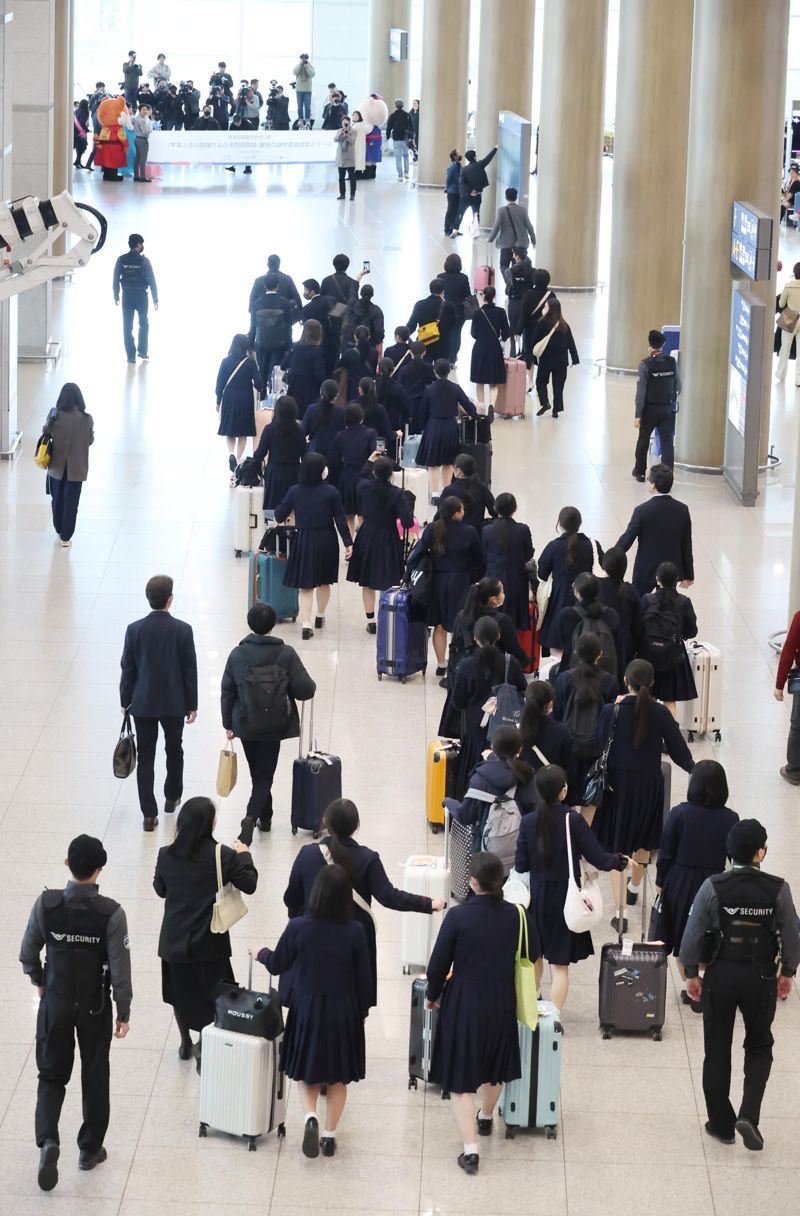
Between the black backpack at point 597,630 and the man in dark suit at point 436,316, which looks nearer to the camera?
the black backpack at point 597,630

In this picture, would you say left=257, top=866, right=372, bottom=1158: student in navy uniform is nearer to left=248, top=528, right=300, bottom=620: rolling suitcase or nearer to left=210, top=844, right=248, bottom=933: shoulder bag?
left=210, top=844, right=248, bottom=933: shoulder bag

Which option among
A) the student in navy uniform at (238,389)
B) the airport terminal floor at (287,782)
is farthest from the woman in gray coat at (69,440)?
the student in navy uniform at (238,389)

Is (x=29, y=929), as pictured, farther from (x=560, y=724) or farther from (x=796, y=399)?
(x=796, y=399)

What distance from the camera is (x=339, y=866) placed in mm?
7117

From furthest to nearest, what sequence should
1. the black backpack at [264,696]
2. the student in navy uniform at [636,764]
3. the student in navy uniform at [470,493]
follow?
the student in navy uniform at [470,493], the black backpack at [264,696], the student in navy uniform at [636,764]

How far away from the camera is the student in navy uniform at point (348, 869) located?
7469mm

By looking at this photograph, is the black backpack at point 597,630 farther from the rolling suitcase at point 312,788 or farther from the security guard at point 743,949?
the security guard at point 743,949

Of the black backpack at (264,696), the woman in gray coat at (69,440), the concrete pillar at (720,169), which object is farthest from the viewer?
the concrete pillar at (720,169)

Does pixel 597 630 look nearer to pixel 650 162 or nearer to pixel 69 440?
pixel 69 440

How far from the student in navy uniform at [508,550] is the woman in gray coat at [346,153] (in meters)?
27.9

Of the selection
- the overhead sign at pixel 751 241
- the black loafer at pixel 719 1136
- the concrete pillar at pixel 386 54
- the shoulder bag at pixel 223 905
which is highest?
the concrete pillar at pixel 386 54

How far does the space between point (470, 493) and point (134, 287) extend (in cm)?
1028

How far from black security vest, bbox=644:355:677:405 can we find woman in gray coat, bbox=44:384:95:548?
540 centimetres

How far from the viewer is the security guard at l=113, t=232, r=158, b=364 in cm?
2186
